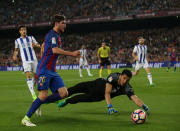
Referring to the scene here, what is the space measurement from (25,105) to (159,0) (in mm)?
35803

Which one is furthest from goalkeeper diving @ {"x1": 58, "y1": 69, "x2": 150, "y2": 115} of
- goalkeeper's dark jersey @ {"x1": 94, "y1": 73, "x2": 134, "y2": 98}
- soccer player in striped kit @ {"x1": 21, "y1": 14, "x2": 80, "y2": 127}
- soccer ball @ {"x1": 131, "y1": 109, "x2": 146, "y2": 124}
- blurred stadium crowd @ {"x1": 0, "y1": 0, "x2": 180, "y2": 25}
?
blurred stadium crowd @ {"x1": 0, "y1": 0, "x2": 180, "y2": 25}

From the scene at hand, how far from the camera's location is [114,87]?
6.86m

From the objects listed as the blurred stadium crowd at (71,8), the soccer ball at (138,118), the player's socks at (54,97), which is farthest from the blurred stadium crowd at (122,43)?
the soccer ball at (138,118)

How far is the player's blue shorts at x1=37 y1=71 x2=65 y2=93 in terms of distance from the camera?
19.1 ft

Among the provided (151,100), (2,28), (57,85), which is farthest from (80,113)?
(2,28)

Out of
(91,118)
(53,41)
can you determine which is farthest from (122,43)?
(53,41)

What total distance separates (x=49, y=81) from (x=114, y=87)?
173 cm

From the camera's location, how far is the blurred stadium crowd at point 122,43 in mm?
37750

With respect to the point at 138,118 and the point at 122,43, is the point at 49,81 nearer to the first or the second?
the point at 138,118

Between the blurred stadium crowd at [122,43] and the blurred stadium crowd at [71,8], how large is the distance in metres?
3.54

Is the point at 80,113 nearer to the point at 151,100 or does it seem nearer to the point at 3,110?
the point at 3,110

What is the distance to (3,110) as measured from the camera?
316 inches

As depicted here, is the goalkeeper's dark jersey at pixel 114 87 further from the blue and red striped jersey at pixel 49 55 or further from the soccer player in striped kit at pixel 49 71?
the blue and red striped jersey at pixel 49 55

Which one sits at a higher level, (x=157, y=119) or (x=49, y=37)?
(x=49, y=37)
